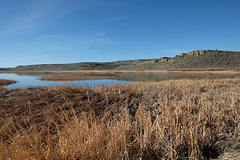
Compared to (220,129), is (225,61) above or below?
above

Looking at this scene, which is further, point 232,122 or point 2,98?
point 2,98

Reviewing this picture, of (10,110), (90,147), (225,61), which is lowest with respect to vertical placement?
(10,110)

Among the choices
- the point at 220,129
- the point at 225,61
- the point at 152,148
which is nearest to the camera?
the point at 152,148

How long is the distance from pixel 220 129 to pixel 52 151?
10.1 feet

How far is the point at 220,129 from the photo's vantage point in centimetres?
301

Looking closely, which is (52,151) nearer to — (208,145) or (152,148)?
(152,148)

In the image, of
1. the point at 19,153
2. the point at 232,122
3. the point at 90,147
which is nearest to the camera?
the point at 19,153

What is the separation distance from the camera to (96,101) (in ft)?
20.6

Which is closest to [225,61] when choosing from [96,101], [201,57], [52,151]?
[201,57]

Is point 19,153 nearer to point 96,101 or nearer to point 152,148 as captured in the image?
point 152,148

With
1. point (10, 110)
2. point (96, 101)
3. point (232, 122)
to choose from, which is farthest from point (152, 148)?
point (10, 110)

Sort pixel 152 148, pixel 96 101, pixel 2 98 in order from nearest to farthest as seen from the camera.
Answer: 1. pixel 152 148
2. pixel 96 101
3. pixel 2 98

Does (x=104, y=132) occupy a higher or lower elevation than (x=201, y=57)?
lower

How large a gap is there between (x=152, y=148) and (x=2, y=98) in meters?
7.31
